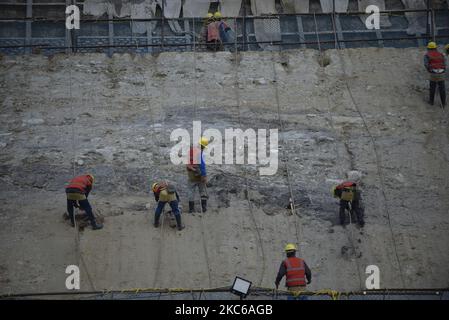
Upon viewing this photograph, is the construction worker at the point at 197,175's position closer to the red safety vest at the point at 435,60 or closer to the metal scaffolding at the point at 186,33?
the red safety vest at the point at 435,60

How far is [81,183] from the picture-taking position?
17453 millimetres

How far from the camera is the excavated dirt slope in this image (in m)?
17.2

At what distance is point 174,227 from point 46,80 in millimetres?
5969

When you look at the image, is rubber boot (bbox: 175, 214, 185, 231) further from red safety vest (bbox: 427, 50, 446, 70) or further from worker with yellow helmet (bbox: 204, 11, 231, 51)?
red safety vest (bbox: 427, 50, 446, 70)

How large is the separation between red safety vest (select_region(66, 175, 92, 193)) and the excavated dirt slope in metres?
0.85

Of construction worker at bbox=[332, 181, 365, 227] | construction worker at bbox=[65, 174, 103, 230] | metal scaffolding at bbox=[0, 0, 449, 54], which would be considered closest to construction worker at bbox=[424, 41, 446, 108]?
metal scaffolding at bbox=[0, 0, 449, 54]

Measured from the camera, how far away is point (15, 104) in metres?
21.4

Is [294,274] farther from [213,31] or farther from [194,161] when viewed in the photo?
[213,31]

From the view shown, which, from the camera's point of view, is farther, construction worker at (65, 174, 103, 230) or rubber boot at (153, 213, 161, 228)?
rubber boot at (153, 213, 161, 228)

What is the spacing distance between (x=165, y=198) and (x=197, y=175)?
2.68ft

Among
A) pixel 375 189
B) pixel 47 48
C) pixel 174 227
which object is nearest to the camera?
pixel 174 227

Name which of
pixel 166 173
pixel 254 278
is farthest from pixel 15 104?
pixel 254 278

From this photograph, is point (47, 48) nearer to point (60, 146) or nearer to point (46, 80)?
point (46, 80)

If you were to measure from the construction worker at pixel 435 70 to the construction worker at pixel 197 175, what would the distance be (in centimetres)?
575
